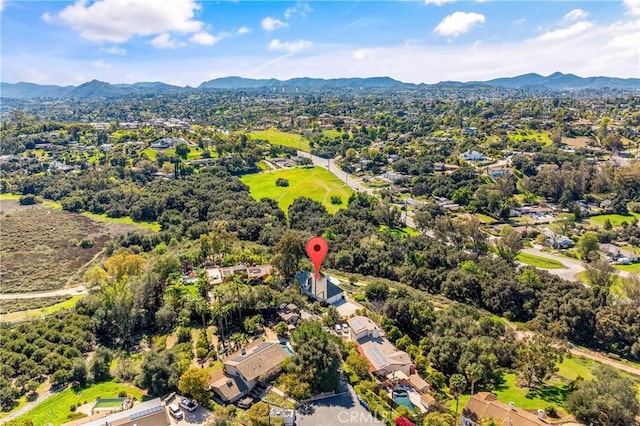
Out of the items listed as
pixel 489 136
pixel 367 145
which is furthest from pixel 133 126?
pixel 489 136

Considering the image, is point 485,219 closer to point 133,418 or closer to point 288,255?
point 288,255

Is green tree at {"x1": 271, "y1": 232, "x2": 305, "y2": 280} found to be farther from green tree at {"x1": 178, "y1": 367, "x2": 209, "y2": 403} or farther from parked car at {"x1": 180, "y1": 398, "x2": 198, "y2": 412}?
parked car at {"x1": 180, "y1": 398, "x2": 198, "y2": 412}

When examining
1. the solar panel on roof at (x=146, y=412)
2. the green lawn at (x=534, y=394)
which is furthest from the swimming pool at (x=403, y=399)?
the solar panel on roof at (x=146, y=412)

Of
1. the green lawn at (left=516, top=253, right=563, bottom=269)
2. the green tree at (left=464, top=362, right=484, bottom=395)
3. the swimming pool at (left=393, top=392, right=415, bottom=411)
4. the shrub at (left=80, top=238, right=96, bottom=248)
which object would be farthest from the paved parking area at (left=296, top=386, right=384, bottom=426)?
the shrub at (left=80, top=238, right=96, bottom=248)

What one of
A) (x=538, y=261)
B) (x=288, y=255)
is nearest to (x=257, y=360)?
(x=288, y=255)

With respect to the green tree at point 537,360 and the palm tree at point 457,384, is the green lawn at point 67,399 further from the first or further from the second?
the green tree at point 537,360

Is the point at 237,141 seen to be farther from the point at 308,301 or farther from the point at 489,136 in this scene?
the point at 308,301
